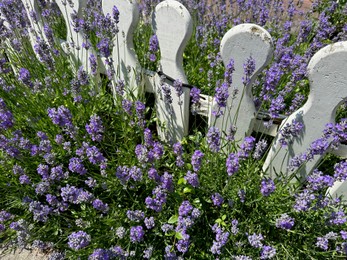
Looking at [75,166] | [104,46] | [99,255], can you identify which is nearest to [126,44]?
[104,46]

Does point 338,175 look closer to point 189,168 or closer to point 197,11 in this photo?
point 189,168

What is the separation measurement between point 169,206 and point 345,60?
124cm

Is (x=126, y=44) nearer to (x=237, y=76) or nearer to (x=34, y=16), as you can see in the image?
(x=237, y=76)

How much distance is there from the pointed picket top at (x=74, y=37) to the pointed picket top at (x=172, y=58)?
78 cm

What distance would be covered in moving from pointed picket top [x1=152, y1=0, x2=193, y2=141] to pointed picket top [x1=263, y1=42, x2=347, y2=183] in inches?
27.8

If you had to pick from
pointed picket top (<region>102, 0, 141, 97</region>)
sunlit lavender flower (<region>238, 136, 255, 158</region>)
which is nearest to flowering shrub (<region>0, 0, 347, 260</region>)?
sunlit lavender flower (<region>238, 136, 255, 158</region>)

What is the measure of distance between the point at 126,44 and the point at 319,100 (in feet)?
4.44

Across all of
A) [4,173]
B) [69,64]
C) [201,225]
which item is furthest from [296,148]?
[69,64]

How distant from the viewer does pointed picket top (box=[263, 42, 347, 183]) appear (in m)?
1.33

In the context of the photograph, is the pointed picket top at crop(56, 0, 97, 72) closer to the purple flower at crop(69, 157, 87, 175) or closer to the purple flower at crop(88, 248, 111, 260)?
the purple flower at crop(69, 157, 87, 175)

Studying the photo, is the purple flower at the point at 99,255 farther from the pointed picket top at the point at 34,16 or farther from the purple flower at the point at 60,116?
the pointed picket top at the point at 34,16

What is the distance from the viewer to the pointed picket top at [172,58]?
5.55ft

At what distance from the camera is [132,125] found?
6.74 ft

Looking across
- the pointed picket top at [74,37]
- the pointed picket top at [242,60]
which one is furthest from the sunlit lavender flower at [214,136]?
the pointed picket top at [74,37]
